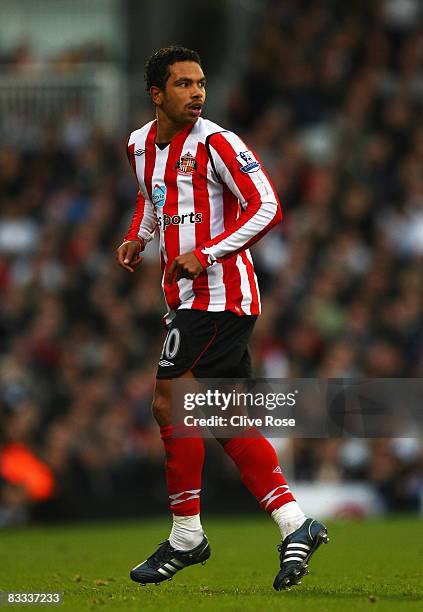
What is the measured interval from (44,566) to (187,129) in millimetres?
2849

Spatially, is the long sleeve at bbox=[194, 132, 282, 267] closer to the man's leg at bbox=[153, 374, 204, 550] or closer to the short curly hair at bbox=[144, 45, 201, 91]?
the short curly hair at bbox=[144, 45, 201, 91]

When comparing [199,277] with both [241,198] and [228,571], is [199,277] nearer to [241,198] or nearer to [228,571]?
[241,198]

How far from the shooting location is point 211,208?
20.7ft

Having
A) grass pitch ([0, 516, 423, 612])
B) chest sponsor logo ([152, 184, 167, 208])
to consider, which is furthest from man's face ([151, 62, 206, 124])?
grass pitch ([0, 516, 423, 612])

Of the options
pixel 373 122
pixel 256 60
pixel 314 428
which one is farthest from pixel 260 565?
pixel 256 60

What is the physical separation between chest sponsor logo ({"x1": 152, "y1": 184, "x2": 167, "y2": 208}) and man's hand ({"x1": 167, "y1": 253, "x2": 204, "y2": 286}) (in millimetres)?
439

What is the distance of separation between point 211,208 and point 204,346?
2.13ft

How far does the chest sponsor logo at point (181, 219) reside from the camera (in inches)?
249

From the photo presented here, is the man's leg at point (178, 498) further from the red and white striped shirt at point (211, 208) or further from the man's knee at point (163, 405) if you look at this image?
the red and white striped shirt at point (211, 208)

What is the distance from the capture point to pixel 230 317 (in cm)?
627

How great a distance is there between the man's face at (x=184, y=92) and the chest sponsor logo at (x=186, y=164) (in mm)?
164

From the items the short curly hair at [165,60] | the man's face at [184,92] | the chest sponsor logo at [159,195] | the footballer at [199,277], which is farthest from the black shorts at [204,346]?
the short curly hair at [165,60]

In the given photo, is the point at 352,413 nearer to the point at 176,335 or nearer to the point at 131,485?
the point at 176,335

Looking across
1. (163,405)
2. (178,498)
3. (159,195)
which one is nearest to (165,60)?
(159,195)
